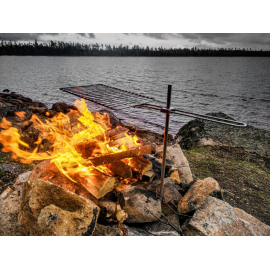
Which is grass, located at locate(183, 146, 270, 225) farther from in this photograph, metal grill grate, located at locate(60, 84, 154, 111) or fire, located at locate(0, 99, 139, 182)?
metal grill grate, located at locate(60, 84, 154, 111)

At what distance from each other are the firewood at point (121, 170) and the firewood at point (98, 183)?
20 centimetres

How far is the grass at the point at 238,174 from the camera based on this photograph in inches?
197

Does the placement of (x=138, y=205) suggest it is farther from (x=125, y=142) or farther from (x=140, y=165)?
(x=125, y=142)

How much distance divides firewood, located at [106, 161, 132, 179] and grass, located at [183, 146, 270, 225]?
295 cm

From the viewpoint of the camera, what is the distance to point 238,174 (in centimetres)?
629

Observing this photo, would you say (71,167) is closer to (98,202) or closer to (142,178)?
(98,202)

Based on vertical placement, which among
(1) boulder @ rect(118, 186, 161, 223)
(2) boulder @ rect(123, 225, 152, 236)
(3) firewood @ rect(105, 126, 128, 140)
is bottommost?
(2) boulder @ rect(123, 225, 152, 236)

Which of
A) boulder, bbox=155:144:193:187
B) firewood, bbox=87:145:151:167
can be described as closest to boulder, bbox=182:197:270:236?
boulder, bbox=155:144:193:187

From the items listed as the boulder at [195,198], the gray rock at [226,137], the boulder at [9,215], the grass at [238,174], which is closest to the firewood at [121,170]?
the boulder at [195,198]

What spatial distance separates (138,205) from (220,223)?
5.40 ft

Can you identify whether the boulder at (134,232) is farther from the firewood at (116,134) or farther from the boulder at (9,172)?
the boulder at (9,172)

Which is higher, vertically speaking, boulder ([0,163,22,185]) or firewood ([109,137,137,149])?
firewood ([109,137,137,149])

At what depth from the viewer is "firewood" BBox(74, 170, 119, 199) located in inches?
145

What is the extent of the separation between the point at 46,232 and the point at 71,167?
4.88 feet
